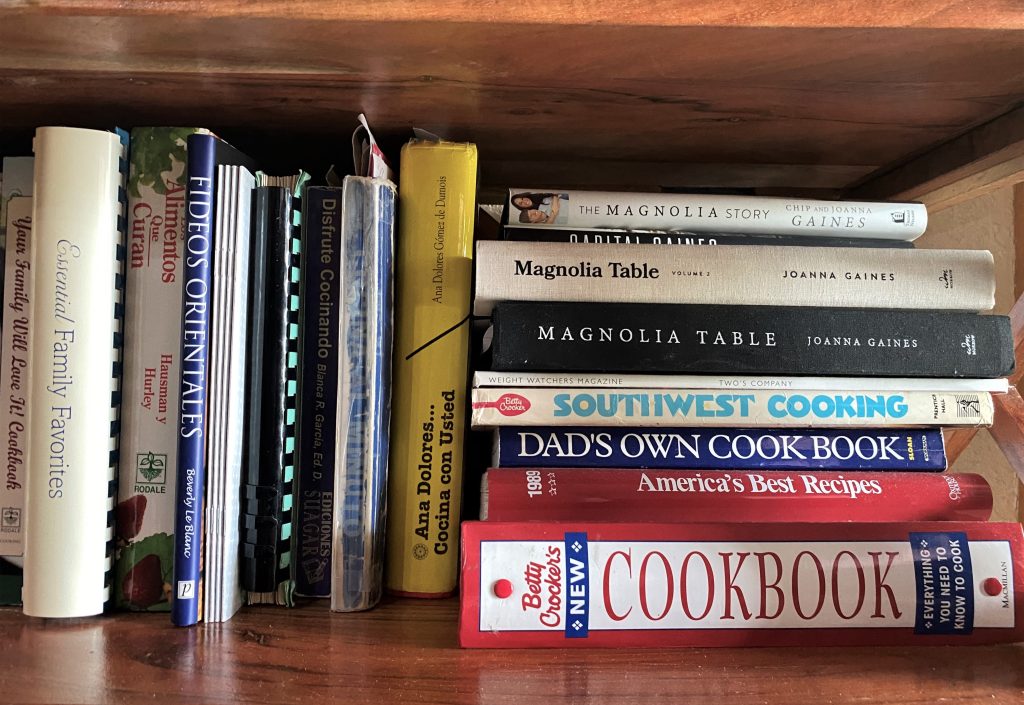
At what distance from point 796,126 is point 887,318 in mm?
172

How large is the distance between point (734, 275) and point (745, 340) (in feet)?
0.16

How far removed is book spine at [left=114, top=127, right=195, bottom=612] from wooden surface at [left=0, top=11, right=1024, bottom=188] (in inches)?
2.8

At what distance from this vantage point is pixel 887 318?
56 cm

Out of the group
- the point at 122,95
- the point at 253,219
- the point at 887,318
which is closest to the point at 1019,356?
the point at 887,318

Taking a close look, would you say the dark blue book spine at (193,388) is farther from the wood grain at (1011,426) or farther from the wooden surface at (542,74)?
the wood grain at (1011,426)

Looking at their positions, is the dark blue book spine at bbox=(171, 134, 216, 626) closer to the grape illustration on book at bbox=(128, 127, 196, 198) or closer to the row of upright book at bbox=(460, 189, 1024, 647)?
the grape illustration on book at bbox=(128, 127, 196, 198)

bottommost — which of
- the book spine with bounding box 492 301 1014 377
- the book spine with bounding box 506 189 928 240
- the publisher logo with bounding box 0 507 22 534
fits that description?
the publisher logo with bounding box 0 507 22 534

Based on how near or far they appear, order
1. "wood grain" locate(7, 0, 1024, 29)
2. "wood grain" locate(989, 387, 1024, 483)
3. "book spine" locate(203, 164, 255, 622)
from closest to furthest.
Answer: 1. "wood grain" locate(7, 0, 1024, 29)
2. "book spine" locate(203, 164, 255, 622)
3. "wood grain" locate(989, 387, 1024, 483)

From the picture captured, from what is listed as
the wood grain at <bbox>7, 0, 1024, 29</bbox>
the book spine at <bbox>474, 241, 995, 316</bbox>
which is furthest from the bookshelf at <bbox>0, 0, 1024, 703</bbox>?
the book spine at <bbox>474, 241, 995, 316</bbox>

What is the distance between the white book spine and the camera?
55 centimetres

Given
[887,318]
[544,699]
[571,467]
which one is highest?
[887,318]

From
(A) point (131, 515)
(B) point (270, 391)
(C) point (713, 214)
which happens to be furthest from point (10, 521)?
(C) point (713, 214)

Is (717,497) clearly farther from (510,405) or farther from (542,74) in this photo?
(542,74)

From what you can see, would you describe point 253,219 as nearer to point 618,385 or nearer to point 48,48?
point 48,48
